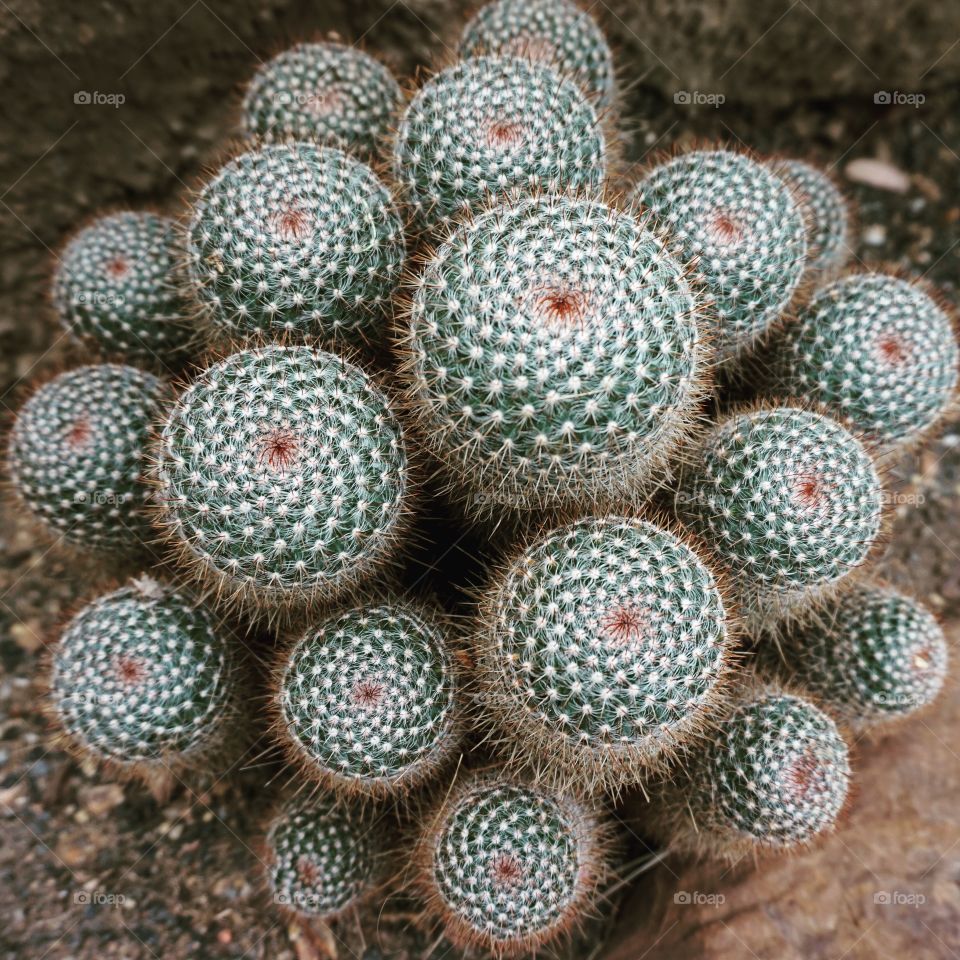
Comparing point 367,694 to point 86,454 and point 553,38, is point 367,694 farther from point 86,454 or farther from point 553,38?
point 553,38

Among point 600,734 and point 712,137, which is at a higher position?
point 712,137

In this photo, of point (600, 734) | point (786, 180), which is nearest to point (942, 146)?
point (786, 180)

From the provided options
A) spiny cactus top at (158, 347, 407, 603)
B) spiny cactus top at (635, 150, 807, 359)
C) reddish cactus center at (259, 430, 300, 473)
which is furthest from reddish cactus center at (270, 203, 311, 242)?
spiny cactus top at (635, 150, 807, 359)

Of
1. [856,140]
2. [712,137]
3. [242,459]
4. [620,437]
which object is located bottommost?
[242,459]

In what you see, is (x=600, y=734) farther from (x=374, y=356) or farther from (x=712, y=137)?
(x=712, y=137)

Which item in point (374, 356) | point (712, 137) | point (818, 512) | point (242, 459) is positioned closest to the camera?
point (242, 459)

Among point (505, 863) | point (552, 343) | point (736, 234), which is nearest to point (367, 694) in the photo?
point (505, 863)

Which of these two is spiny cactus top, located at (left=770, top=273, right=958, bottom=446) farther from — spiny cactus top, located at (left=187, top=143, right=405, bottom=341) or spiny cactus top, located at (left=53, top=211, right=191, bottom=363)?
spiny cactus top, located at (left=53, top=211, right=191, bottom=363)

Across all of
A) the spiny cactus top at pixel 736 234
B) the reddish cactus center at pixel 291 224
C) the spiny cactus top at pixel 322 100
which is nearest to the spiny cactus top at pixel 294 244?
the reddish cactus center at pixel 291 224
